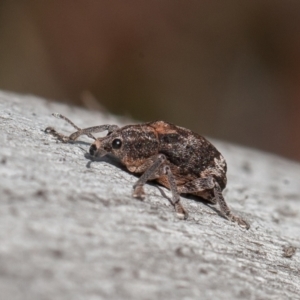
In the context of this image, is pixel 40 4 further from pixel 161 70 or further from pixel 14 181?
pixel 14 181

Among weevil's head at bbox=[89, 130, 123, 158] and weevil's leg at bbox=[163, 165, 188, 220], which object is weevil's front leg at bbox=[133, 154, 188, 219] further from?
weevil's head at bbox=[89, 130, 123, 158]

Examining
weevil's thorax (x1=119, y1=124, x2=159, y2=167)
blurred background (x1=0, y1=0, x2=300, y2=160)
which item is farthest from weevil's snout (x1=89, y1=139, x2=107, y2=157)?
blurred background (x1=0, y1=0, x2=300, y2=160)

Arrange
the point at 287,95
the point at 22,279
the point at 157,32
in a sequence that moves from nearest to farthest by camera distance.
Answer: the point at 22,279
the point at 157,32
the point at 287,95

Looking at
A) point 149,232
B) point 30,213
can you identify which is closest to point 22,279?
point 30,213

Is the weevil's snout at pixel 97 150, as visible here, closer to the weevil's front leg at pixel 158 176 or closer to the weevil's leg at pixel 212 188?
the weevil's front leg at pixel 158 176

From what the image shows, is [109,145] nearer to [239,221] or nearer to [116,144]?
[116,144]

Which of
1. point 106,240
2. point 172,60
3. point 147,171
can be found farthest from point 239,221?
point 172,60

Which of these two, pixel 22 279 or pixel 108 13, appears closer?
pixel 22 279
